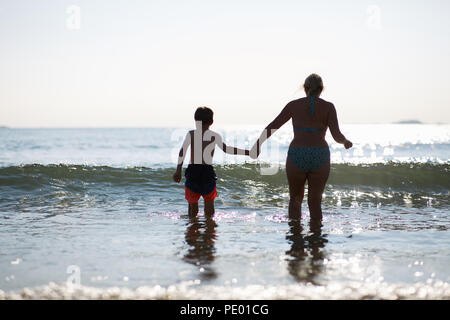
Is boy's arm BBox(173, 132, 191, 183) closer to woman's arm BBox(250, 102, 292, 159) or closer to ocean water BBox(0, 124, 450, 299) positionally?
ocean water BBox(0, 124, 450, 299)

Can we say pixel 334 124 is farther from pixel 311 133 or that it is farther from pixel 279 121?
pixel 279 121

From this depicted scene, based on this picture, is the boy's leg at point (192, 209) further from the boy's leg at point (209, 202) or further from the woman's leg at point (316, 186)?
the woman's leg at point (316, 186)

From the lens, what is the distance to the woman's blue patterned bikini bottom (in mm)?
5113

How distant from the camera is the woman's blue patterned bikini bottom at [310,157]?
16.8 ft

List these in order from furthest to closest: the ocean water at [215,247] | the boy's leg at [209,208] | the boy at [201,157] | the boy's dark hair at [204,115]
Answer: the boy's leg at [209,208] → the boy at [201,157] → the boy's dark hair at [204,115] → the ocean water at [215,247]

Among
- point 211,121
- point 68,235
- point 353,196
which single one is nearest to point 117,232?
point 68,235

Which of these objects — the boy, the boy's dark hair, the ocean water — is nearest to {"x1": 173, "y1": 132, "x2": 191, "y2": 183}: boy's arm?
the boy

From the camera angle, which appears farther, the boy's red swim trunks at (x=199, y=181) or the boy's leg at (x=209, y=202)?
the boy's leg at (x=209, y=202)

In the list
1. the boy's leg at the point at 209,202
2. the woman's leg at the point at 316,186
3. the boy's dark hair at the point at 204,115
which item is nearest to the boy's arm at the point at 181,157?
the boy's dark hair at the point at 204,115

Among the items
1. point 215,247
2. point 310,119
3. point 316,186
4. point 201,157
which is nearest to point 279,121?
point 310,119

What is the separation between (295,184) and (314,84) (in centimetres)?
123

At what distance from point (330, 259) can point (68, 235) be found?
120 inches

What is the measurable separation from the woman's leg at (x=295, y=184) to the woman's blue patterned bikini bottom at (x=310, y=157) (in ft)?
0.26

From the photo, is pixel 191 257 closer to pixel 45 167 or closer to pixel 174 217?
pixel 174 217
